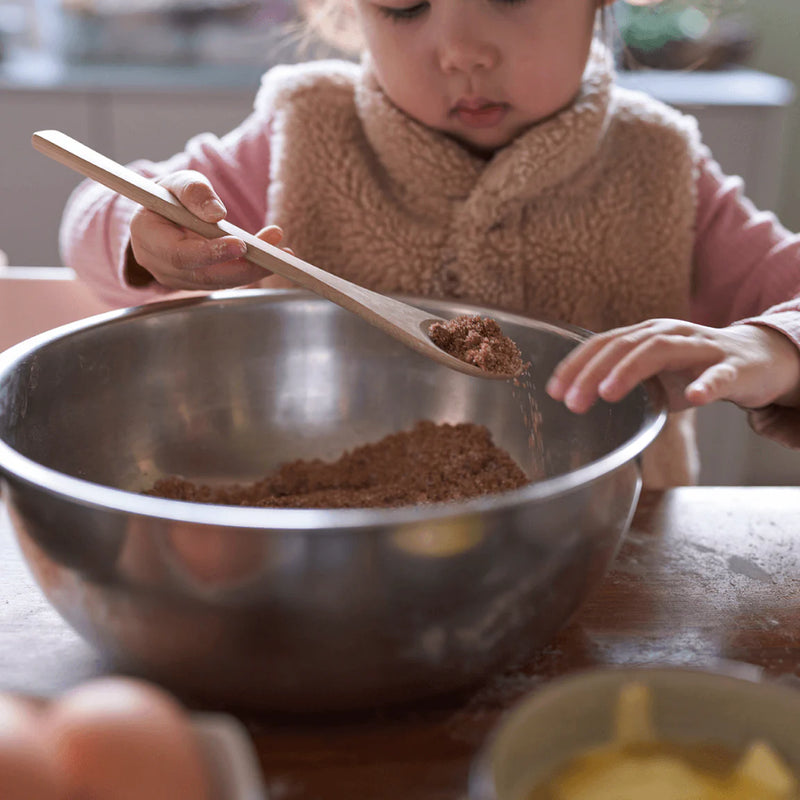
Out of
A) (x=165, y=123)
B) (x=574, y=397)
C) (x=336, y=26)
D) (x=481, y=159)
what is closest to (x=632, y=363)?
(x=574, y=397)

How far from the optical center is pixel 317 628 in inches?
17.2

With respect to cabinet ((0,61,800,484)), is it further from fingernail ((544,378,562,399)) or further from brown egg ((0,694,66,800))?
brown egg ((0,694,66,800))

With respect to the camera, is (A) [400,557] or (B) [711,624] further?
(B) [711,624]

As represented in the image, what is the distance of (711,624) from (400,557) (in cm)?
24

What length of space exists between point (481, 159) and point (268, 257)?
15.4 inches

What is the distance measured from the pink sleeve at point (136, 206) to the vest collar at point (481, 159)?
0.41 feet

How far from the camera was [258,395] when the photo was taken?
2.65ft

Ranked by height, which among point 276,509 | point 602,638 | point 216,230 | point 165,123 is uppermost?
point 165,123

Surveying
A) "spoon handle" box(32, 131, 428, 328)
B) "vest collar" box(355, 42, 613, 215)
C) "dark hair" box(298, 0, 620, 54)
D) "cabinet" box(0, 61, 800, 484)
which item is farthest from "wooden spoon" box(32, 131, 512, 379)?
"cabinet" box(0, 61, 800, 484)

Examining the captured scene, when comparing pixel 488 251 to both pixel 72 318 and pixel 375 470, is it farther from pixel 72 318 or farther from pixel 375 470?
pixel 72 318

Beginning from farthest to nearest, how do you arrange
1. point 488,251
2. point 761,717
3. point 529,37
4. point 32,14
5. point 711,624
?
point 32,14 < point 488,251 < point 529,37 < point 711,624 < point 761,717

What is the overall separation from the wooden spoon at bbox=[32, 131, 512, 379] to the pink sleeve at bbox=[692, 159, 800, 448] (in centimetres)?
36

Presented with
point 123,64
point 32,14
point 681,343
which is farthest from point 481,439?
point 32,14

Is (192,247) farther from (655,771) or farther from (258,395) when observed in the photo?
(655,771)
